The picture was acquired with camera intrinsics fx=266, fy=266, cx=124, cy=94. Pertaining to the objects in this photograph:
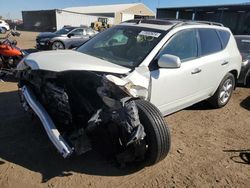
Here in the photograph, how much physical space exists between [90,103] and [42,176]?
3.59ft

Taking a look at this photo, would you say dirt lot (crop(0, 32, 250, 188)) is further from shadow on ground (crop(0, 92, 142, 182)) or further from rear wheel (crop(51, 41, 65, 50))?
rear wheel (crop(51, 41, 65, 50))

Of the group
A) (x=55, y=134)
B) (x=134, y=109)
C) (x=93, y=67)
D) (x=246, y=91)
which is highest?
(x=93, y=67)

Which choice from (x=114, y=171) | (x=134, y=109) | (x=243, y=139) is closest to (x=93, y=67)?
(x=134, y=109)

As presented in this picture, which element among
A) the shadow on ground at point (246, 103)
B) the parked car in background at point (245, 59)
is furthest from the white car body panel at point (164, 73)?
the parked car in background at point (245, 59)

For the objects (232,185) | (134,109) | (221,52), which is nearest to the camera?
(134,109)

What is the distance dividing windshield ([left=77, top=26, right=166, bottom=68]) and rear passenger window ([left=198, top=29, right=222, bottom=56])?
3.52ft

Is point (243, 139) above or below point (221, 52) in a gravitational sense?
below

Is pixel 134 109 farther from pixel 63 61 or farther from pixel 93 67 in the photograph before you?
pixel 63 61

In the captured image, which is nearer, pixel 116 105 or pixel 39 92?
pixel 116 105

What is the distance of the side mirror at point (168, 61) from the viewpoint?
374 centimetres

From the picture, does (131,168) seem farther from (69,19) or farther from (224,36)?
(69,19)

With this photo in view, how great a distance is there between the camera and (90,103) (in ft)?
11.9

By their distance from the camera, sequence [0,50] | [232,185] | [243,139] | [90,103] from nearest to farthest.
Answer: [232,185] → [90,103] → [243,139] → [0,50]

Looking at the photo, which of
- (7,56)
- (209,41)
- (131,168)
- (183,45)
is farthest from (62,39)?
(131,168)
